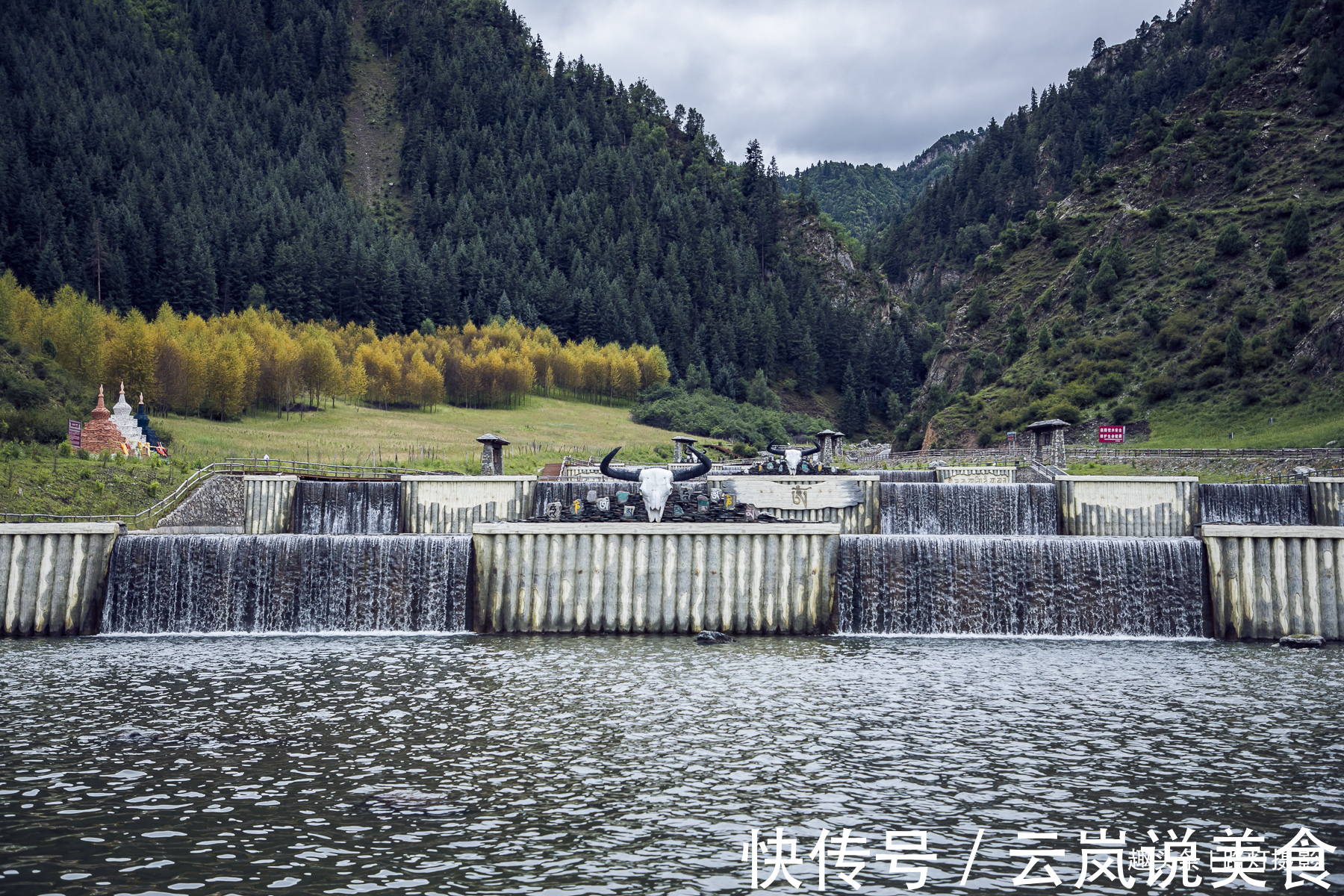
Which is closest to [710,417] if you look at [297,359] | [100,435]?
[297,359]

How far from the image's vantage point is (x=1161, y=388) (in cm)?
9650

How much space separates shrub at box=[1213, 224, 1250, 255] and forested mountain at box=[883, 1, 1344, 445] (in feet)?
0.53

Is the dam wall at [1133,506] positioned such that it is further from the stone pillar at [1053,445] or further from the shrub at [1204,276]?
the shrub at [1204,276]

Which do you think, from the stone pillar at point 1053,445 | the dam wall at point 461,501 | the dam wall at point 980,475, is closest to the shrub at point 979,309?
the stone pillar at point 1053,445

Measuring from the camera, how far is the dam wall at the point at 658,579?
115ft

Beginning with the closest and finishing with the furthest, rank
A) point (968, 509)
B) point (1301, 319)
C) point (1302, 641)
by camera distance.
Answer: point (1302, 641) → point (968, 509) → point (1301, 319)

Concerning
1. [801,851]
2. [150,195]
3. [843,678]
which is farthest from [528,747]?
[150,195]

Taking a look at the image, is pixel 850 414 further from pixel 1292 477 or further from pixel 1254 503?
pixel 1254 503

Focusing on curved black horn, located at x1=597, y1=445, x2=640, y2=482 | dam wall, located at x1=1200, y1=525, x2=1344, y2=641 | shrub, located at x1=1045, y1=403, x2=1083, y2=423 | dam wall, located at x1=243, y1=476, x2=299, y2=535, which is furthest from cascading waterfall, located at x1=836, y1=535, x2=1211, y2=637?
shrub, located at x1=1045, y1=403, x2=1083, y2=423

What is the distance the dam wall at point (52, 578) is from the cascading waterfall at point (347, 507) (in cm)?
1869

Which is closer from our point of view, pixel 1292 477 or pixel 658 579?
pixel 658 579

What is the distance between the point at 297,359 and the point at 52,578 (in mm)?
81356

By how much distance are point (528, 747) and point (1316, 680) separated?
20.3 m

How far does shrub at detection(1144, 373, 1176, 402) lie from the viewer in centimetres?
9619
